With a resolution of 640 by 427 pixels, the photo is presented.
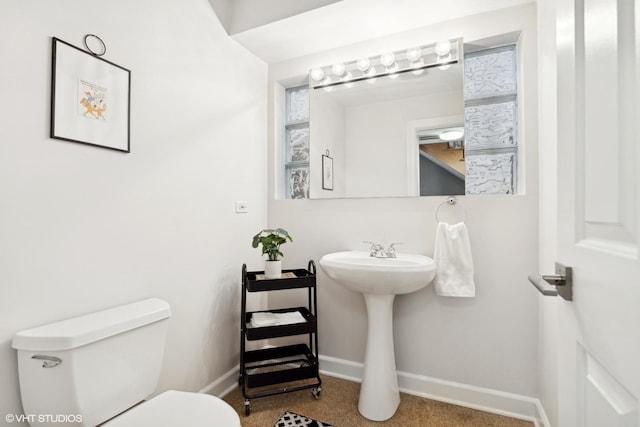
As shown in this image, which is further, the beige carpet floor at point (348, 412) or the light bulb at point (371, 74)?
the light bulb at point (371, 74)

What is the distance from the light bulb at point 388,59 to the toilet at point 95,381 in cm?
190

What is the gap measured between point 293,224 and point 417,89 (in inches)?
47.2

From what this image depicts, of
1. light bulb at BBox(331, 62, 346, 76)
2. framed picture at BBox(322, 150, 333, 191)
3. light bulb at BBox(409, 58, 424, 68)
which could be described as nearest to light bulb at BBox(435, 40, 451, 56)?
light bulb at BBox(409, 58, 424, 68)

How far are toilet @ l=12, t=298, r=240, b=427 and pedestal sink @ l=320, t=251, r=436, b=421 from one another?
80 cm

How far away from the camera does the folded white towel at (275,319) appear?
177 cm

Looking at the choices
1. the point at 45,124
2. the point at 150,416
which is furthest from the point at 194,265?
the point at 45,124

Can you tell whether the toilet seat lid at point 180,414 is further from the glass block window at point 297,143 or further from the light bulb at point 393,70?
the light bulb at point 393,70

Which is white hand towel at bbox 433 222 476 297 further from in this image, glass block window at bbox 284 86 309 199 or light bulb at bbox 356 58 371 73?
light bulb at bbox 356 58 371 73

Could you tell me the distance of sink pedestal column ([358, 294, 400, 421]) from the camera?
65.2 inches

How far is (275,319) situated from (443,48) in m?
1.85

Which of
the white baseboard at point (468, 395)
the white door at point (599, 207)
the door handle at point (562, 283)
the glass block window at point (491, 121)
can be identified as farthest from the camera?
the glass block window at point (491, 121)

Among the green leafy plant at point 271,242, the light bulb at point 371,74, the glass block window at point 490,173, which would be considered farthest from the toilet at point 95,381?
the light bulb at point 371,74

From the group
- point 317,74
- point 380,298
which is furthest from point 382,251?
point 317,74

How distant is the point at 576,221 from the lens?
64cm
